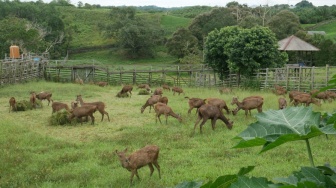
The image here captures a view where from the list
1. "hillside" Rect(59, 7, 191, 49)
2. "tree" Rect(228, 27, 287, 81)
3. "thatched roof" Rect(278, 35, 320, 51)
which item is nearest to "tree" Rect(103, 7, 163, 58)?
"hillside" Rect(59, 7, 191, 49)

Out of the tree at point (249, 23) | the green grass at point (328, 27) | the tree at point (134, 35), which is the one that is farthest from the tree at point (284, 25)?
the tree at point (134, 35)

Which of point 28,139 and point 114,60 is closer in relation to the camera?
point 28,139

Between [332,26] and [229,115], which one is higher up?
[332,26]

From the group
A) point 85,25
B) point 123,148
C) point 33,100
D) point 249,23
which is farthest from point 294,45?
point 85,25

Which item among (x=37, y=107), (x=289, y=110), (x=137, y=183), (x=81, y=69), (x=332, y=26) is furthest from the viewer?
(x=332, y=26)

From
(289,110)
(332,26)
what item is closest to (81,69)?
(289,110)

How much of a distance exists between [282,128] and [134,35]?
157ft

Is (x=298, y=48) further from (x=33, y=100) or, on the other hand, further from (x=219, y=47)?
(x=33, y=100)

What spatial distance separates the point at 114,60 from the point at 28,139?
39951 millimetres

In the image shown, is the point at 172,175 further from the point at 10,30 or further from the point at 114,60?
the point at 114,60

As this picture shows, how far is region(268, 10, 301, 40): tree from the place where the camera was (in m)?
40.2

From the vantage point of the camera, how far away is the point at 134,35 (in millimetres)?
48219

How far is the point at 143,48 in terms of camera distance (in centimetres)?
4944

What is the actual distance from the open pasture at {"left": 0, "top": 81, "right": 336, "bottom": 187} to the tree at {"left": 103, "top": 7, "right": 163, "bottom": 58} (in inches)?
1378
